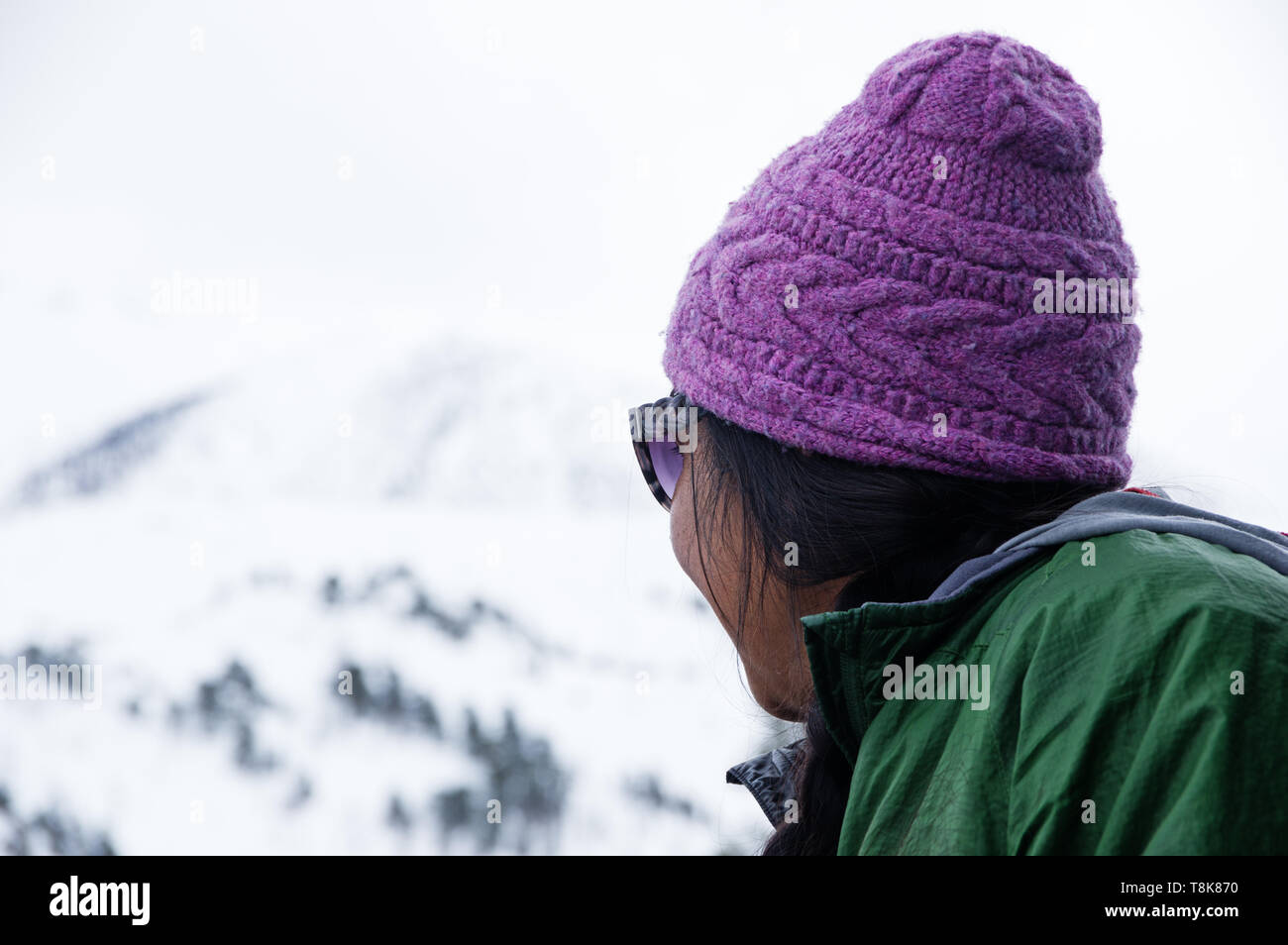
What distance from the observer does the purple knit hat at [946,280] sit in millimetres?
810

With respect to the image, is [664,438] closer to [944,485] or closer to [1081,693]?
[944,485]

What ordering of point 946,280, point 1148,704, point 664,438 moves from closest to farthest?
1. point 1148,704
2. point 946,280
3. point 664,438

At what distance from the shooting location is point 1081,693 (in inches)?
23.4

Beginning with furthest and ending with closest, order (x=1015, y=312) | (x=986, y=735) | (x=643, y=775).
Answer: (x=643, y=775), (x=1015, y=312), (x=986, y=735)

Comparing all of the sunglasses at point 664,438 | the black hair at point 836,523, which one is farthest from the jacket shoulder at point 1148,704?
the sunglasses at point 664,438

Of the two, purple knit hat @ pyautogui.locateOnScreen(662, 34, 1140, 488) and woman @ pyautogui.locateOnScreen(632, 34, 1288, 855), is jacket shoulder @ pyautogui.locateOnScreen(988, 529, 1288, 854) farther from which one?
purple knit hat @ pyautogui.locateOnScreen(662, 34, 1140, 488)

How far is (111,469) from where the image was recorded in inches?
87.2

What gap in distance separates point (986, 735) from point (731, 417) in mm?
381

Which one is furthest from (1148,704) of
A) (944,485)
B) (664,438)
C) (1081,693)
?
(664,438)

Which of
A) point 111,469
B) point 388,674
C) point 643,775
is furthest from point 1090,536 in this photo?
point 111,469

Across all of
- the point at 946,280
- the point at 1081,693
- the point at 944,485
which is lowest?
the point at 1081,693

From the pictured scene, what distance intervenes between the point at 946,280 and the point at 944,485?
0.18 m

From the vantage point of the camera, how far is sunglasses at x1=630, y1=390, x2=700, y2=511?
989mm
